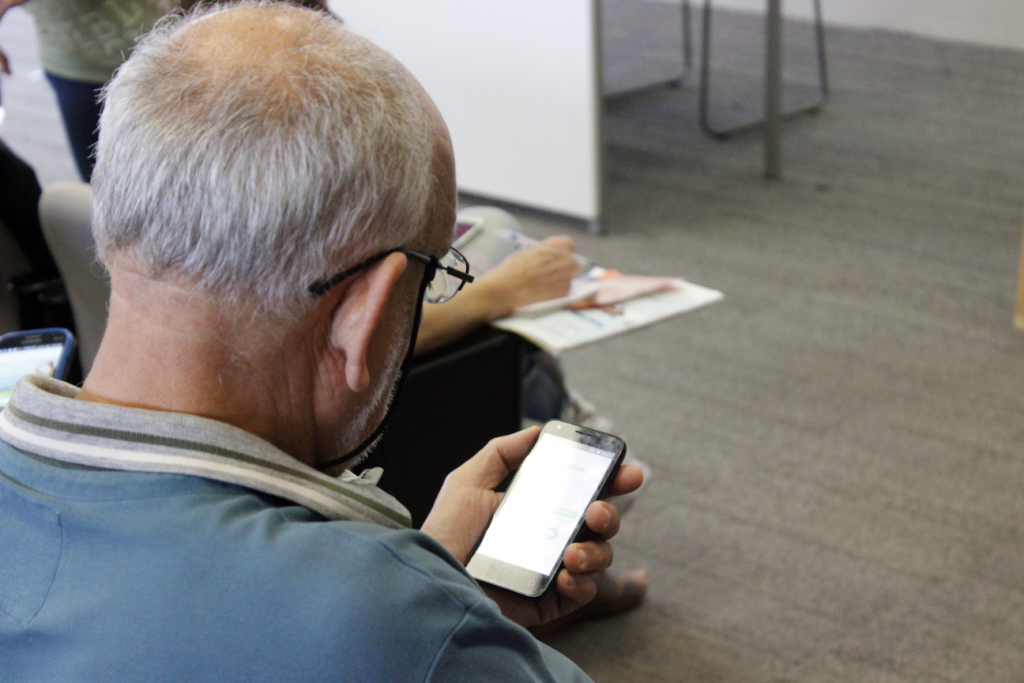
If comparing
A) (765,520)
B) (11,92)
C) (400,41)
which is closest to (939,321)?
(765,520)

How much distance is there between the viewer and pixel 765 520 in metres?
1.97

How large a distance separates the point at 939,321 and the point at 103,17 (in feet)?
6.77

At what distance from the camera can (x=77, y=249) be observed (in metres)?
1.47

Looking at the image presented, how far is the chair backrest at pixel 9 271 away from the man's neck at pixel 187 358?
1119mm

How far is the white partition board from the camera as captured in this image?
3.00 meters

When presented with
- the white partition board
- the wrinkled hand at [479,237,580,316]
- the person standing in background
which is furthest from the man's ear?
the white partition board

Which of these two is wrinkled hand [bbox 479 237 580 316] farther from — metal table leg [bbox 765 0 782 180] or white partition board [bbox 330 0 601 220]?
metal table leg [bbox 765 0 782 180]

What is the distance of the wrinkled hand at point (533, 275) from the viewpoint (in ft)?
5.06

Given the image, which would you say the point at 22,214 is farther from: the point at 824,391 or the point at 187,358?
the point at 824,391

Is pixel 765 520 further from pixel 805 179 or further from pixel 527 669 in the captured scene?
pixel 805 179

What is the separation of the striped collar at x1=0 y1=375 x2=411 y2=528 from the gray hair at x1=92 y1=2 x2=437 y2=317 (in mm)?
93

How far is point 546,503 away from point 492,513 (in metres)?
0.06

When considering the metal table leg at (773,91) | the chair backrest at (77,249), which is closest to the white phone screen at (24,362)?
the chair backrest at (77,249)

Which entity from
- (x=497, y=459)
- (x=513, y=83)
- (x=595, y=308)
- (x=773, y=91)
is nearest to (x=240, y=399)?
(x=497, y=459)
